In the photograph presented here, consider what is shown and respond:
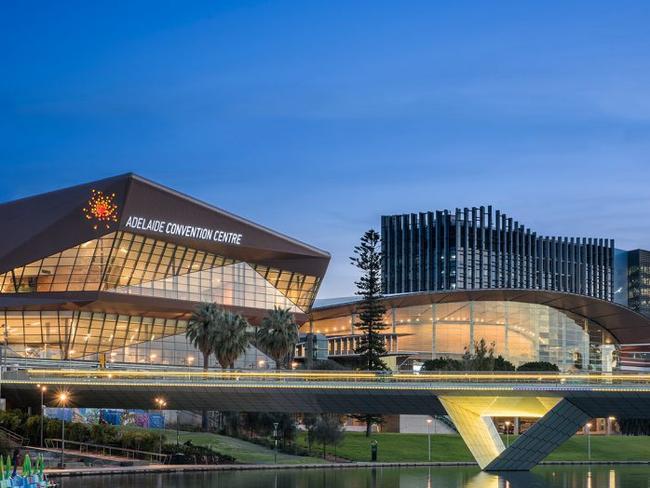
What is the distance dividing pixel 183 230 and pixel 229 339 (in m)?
22.4

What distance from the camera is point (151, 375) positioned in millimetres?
86250

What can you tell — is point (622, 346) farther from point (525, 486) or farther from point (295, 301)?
point (525, 486)

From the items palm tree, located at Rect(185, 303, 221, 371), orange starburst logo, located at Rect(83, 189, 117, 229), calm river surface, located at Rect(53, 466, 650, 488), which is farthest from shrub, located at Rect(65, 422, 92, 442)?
orange starburst logo, located at Rect(83, 189, 117, 229)

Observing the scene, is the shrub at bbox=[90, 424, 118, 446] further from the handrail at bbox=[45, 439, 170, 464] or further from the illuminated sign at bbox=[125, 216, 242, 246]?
the illuminated sign at bbox=[125, 216, 242, 246]

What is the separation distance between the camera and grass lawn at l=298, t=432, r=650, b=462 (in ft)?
332

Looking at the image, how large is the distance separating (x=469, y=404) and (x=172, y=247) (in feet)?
185

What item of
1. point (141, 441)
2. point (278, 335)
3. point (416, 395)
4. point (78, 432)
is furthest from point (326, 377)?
point (278, 335)

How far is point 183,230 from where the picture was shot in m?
127

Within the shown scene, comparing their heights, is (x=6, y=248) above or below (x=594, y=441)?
above

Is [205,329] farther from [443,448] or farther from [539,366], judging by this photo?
[539,366]

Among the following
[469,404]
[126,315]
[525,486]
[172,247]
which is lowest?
[525,486]

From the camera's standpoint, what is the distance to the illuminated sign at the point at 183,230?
400 feet

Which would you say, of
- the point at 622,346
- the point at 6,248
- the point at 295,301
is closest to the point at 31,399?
the point at 6,248

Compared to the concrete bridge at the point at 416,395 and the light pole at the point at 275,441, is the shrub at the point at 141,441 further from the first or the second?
the light pole at the point at 275,441
